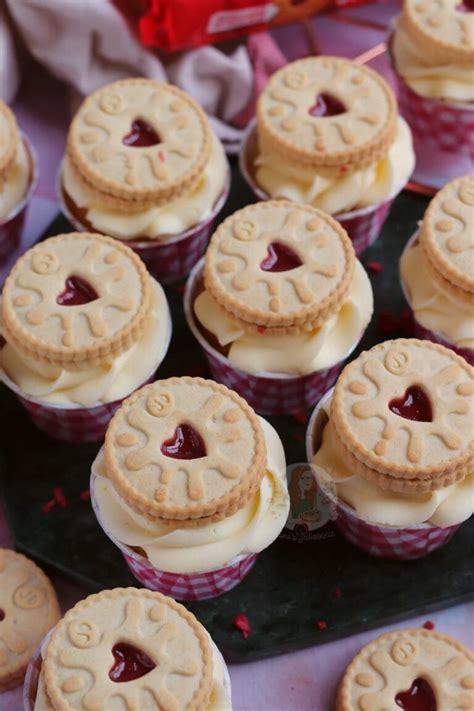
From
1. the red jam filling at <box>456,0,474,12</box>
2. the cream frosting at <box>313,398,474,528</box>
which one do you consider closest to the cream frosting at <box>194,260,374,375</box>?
the cream frosting at <box>313,398,474,528</box>

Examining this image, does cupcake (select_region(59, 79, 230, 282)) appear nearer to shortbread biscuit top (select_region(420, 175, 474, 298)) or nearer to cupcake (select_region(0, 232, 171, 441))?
cupcake (select_region(0, 232, 171, 441))

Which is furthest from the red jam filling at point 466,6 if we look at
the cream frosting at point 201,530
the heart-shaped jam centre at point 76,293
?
the cream frosting at point 201,530

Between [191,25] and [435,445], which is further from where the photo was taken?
[191,25]

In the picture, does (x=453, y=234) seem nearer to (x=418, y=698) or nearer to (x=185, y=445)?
(x=185, y=445)

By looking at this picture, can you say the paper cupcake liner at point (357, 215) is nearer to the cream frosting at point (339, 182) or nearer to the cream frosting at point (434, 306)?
the cream frosting at point (339, 182)

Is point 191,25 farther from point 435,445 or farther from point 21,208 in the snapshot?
point 435,445

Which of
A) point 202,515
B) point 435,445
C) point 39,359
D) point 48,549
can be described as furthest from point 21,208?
point 435,445

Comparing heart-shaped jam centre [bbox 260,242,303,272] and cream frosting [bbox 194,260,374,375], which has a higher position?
heart-shaped jam centre [bbox 260,242,303,272]
